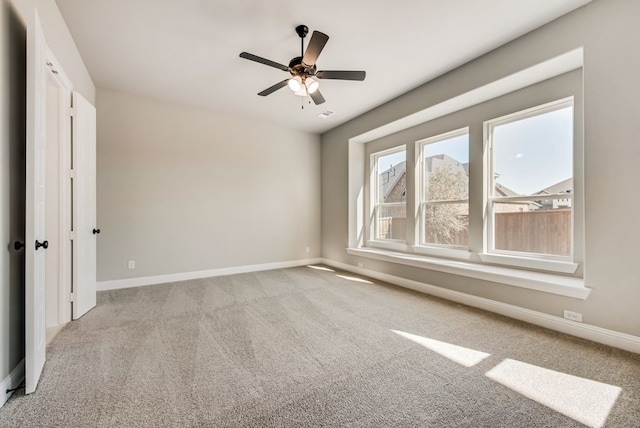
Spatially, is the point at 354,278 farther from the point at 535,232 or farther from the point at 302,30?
the point at 302,30

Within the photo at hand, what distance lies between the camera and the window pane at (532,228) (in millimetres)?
2912

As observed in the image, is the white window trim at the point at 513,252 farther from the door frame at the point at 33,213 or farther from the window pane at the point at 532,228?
the door frame at the point at 33,213

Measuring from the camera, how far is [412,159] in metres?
4.55

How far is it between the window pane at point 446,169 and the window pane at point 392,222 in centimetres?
57

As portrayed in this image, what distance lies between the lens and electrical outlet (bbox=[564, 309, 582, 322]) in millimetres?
2449

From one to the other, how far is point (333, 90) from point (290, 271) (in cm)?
329

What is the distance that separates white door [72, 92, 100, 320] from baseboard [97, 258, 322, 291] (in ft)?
2.78

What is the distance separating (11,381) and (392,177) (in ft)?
16.7

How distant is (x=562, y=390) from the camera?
174 centimetres

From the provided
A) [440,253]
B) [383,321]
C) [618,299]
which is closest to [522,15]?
[618,299]

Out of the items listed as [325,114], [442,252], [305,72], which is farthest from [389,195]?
[305,72]

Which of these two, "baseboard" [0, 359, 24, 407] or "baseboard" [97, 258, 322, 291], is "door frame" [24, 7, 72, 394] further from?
"baseboard" [97, 258, 322, 291]

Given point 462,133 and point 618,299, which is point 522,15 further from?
point 618,299

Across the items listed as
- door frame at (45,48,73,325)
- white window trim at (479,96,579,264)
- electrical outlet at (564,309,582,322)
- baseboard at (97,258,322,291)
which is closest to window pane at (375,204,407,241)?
white window trim at (479,96,579,264)
